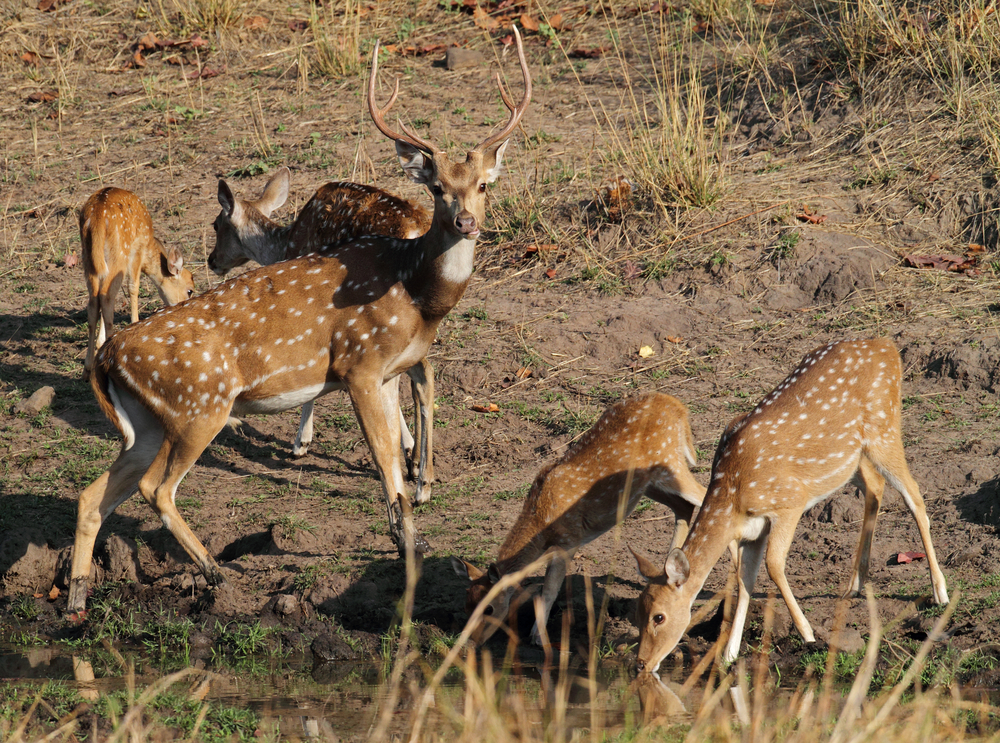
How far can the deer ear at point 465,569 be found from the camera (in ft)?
21.5

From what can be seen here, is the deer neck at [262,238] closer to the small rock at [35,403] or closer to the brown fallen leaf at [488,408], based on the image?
the small rock at [35,403]

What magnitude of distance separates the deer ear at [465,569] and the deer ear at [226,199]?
4926 millimetres

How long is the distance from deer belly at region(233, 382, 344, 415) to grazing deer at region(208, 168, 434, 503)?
3.31 ft

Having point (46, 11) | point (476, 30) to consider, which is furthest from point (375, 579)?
point (46, 11)

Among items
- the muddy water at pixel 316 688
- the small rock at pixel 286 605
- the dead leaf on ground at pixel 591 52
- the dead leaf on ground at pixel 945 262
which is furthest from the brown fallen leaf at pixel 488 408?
the dead leaf on ground at pixel 591 52

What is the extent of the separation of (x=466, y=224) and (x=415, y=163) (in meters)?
0.80

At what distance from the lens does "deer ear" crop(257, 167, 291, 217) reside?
10.9 metres

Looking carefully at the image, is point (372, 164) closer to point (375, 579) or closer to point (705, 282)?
point (705, 282)

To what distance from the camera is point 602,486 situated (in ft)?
23.2

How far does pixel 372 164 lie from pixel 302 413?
14.4 ft

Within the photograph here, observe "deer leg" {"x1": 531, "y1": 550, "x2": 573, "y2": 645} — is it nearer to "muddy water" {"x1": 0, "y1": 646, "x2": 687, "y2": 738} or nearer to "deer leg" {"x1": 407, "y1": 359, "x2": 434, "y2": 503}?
"muddy water" {"x1": 0, "y1": 646, "x2": 687, "y2": 738}

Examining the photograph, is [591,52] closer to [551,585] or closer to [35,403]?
[35,403]

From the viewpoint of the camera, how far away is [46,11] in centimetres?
1634

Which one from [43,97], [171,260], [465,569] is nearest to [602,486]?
[465,569]
